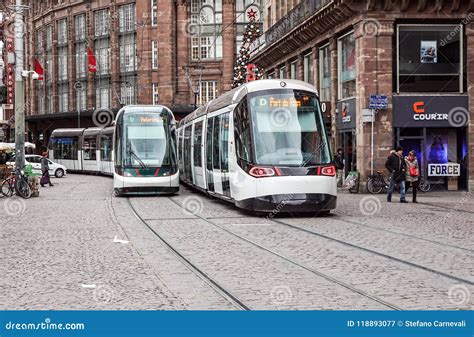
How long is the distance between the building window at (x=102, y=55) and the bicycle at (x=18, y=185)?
4849cm

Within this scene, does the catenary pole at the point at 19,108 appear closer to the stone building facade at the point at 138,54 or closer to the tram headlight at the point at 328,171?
the tram headlight at the point at 328,171

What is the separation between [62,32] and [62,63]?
299 cm

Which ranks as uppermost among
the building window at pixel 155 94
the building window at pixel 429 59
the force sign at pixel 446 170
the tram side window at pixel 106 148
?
the building window at pixel 155 94

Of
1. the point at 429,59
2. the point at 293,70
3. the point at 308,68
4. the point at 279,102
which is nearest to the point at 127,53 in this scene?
the point at 293,70

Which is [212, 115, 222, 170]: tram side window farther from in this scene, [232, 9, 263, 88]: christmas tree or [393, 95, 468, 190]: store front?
[232, 9, 263, 88]: christmas tree

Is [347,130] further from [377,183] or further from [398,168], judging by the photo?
[398,168]

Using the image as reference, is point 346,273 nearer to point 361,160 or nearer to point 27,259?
point 27,259

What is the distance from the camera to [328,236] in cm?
1413

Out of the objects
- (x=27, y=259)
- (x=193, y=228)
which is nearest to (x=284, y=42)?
(x=193, y=228)

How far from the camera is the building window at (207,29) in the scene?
7100 centimetres

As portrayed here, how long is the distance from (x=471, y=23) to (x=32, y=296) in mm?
24323

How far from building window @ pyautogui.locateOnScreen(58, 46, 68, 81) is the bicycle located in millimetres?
54202

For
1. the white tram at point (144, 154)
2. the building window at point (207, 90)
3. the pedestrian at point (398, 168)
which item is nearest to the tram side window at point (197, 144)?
the white tram at point (144, 154)

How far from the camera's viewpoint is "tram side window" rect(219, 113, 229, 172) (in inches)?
798
